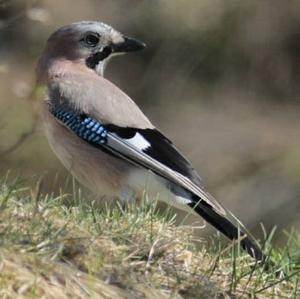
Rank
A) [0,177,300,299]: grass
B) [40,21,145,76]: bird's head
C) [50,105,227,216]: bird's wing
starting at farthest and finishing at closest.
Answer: [40,21,145,76]: bird's head, [50,105,227,216]: bird's wing, [0,177,300,299]: grass

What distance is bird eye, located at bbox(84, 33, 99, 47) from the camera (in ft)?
27.3

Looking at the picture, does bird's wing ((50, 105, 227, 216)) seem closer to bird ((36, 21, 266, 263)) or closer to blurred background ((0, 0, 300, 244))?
bird ((36, 21, 266, 263))

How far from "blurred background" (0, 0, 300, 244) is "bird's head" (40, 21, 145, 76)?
5.96 metres

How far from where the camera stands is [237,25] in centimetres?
1579

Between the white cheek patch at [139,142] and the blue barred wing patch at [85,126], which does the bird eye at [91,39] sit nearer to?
the blue barred wing patch at [85,126]

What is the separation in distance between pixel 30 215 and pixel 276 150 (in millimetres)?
9615

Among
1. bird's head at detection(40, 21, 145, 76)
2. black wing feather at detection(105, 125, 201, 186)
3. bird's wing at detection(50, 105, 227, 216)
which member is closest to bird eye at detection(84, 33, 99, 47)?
bird's head at detection(40, 21, 145, 76)

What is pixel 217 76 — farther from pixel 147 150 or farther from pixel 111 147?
pixel 147 150

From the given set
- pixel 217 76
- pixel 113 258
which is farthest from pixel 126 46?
pixel 217 76

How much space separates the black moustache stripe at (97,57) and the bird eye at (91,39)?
7 cm

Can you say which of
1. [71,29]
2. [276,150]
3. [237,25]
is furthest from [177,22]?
[71,29]

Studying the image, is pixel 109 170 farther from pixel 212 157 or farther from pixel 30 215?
pixel 212 157

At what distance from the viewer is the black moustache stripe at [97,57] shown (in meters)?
8.33

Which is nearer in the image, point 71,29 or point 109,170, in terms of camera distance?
point 109,170
